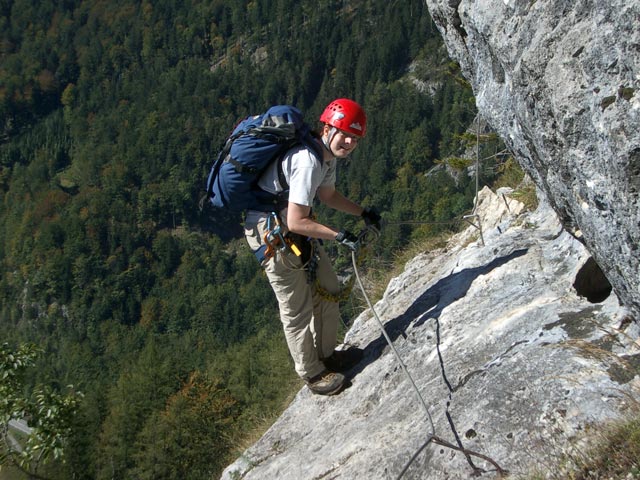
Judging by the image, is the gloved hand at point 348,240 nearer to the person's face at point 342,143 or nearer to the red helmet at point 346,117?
the person's face at point 342,143

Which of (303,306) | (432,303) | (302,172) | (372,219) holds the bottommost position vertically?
(432,303)

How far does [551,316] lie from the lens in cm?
453

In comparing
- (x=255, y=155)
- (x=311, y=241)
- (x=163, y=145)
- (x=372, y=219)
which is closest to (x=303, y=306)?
(x=311, y=241)

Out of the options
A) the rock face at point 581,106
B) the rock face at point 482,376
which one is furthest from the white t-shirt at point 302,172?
the rock face at point 482,376

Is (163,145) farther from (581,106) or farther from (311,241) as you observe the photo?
(581,106)

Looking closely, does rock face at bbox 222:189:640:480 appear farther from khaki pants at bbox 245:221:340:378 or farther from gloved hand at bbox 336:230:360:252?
gloved hand at bbox 336:230:360:252

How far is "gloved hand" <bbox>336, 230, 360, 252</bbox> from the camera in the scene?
4.97 metres

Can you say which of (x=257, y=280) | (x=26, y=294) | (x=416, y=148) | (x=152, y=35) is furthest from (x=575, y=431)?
(x=152, y=35)

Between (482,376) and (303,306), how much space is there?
1.86 m

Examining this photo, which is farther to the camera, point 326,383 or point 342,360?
point 342,360

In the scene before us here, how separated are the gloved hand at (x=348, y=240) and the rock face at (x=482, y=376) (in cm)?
114

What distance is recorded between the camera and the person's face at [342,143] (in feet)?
16.3

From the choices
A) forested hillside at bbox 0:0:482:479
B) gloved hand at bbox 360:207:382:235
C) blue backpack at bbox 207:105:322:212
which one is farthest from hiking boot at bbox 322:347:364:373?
forested hillside at bbox 0:0:482:479

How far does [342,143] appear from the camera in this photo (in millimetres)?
5004
